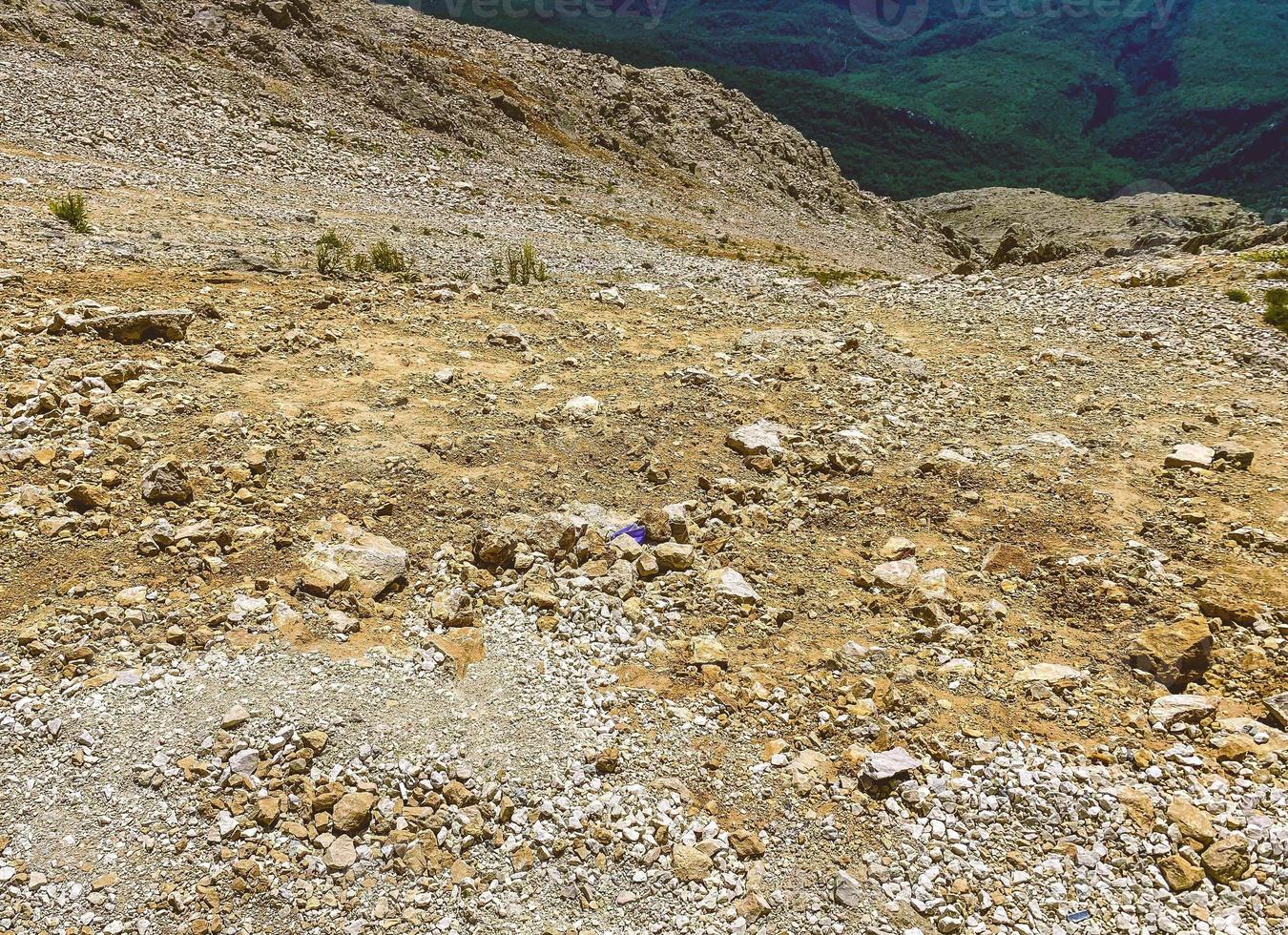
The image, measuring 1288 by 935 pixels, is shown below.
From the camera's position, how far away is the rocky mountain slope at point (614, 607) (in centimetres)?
522

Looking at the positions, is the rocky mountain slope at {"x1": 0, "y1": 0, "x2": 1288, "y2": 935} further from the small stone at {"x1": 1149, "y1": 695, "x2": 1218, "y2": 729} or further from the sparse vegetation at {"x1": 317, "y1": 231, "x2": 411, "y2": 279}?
the sparse vegetation at {"x1": 317, "y1": 231, "x2": 411, "y2": 279}

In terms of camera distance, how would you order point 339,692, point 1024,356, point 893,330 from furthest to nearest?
point 893,330, point 1024,356, point 339,692

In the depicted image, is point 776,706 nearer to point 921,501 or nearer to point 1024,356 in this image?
point 921,501

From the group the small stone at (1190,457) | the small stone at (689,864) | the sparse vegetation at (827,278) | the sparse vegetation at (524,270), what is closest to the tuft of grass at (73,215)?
the sparse vegetation at (524,270)

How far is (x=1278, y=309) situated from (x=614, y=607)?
15486 mm

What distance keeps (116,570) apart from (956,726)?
749 centimetres

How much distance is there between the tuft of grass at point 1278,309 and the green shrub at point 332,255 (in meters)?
18.4

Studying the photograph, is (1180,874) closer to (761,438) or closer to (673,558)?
(673,558)

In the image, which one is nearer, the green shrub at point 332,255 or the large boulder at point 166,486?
the large boulder at point 166,486

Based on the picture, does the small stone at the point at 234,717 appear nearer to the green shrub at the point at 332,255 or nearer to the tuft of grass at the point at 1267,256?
the green shrub at the point at 332,255

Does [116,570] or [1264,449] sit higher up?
[1264,449]

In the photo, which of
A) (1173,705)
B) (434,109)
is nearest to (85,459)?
Result: (1173,705)

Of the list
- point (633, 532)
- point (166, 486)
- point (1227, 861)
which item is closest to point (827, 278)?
point (633, 532)

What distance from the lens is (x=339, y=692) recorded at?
6188mm
